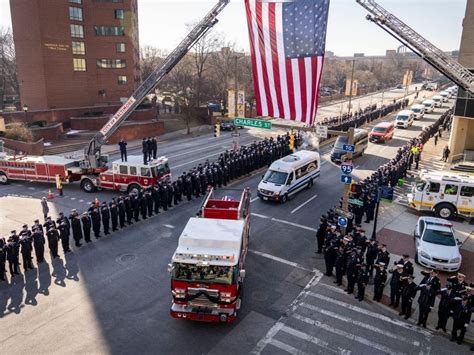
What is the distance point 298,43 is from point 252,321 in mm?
9654

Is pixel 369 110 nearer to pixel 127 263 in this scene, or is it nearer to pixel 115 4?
pixel 115 4

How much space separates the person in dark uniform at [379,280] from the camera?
494 inches

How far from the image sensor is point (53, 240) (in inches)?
594

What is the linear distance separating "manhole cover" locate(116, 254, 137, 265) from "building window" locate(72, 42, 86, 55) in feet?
136

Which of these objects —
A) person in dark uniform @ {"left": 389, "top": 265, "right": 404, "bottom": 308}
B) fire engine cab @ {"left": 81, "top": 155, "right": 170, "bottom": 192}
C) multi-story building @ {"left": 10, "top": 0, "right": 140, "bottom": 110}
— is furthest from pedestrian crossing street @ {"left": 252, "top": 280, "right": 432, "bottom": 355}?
multi-story building @ {"left": 10, "top": 0, "right": 140, "bottom": 110}

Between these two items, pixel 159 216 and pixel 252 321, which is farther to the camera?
pixel 159 216

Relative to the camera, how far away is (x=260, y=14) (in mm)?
14641

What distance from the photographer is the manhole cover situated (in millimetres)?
15039

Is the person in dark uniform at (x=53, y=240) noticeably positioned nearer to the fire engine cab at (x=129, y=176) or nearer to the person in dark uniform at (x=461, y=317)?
the fire engine cab at (x=129, y=176)

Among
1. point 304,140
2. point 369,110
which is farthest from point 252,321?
point 369,110

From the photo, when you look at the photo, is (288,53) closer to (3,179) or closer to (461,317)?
(461,317)

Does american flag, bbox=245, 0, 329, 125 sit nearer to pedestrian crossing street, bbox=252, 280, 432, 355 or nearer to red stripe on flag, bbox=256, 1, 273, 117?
red stripe on flag, bbox=256, 1, 273, 117

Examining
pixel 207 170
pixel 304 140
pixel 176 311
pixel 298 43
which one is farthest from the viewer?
pixel 304 140

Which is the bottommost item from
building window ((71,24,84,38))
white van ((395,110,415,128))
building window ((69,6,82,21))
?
white van ((395,110,415,128))
